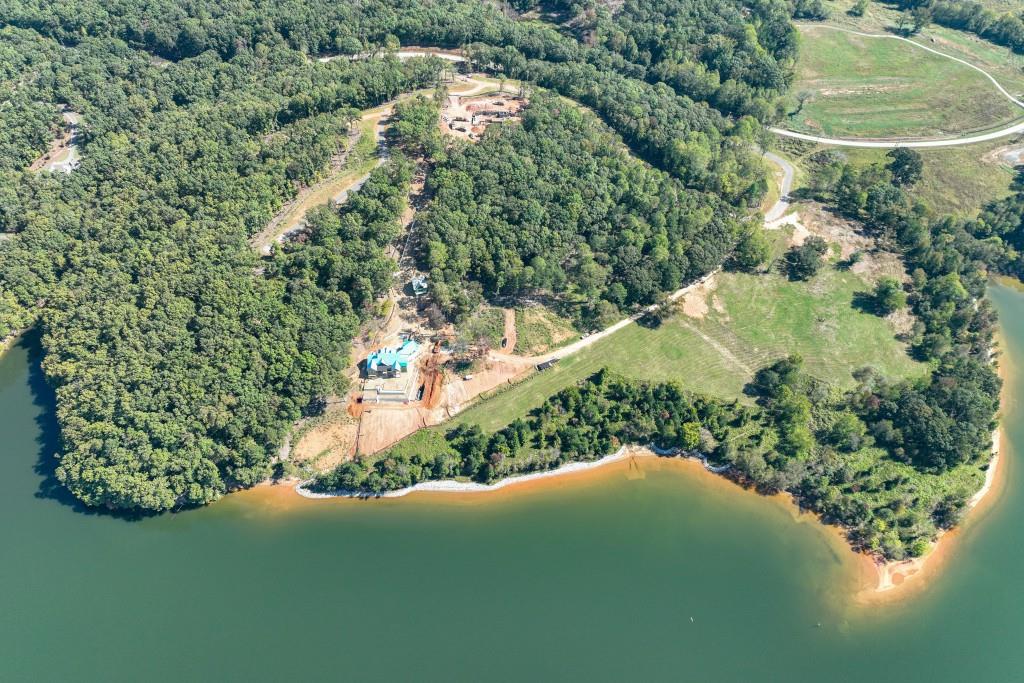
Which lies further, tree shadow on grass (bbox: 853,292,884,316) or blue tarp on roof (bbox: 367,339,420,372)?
tree shadow on grass (bbox: 853,292,884,316)

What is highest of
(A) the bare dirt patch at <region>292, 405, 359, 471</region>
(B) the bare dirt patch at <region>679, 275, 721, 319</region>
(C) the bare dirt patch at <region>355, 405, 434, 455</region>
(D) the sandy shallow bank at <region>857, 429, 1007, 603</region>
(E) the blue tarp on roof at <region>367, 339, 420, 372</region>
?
(B) the bare dirt patch at <region>679, 275, 721, 319</region>

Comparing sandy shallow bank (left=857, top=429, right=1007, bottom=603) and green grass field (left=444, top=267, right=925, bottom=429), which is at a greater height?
green grass field (left=444, top=267, right=925, bottom=429)

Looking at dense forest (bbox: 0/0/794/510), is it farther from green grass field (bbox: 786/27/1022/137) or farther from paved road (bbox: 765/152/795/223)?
green grass field (bbox: 786/27/1022/137)

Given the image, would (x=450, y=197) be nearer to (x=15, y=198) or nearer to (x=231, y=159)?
(x=231, y=159)

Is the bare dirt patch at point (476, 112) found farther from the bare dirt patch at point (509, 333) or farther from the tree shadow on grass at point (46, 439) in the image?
the tree shadow on grass at point (46, 439)

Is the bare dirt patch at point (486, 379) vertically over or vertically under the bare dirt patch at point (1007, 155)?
under

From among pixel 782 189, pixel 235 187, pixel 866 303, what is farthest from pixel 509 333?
pixel 782 189

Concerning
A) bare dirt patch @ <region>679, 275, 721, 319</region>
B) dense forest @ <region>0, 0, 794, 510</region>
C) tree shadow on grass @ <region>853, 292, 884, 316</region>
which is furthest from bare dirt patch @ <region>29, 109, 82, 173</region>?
tree shadow on grass @ <region>853, 292, 884, 316</region>


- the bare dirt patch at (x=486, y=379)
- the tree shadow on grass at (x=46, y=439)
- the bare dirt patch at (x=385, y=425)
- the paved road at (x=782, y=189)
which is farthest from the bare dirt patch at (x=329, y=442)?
the paved road at (x=782, y=189)
